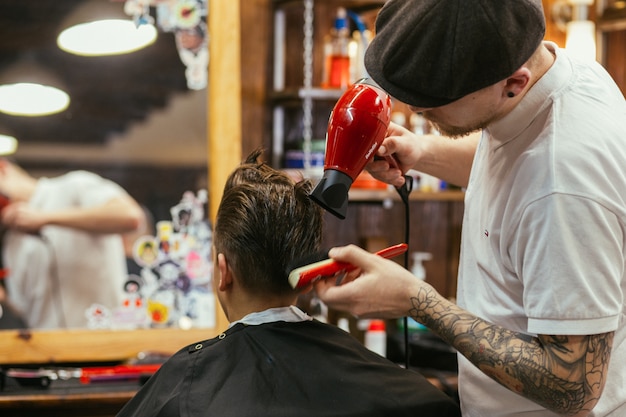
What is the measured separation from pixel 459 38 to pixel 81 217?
1963 mm

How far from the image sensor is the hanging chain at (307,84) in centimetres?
338

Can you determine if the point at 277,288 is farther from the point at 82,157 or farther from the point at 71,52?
the point at 71,52

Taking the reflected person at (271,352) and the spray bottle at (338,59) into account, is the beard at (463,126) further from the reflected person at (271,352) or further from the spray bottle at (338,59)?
the spray bottle at (338,59)

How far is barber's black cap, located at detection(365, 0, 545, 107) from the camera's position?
1389 millimetres

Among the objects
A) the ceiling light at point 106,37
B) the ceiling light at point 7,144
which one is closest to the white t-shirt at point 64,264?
the ceiling light at point 7,144

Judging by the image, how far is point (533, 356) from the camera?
1470mm

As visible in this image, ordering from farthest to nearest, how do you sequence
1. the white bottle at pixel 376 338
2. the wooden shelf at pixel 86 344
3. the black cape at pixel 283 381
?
the white bottle at pixel 376 338
the wooden shelf at pixel 86 344
the black cape at pixel 283 381

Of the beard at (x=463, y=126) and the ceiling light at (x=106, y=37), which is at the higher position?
the ceiling light at (x=106, y=37)

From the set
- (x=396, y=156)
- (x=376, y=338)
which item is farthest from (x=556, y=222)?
(x=376, y=338)

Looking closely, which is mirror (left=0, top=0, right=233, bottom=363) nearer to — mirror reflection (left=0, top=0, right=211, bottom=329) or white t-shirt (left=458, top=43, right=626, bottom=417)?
mirror reflection (left=0, top=0, right=211, bottom=329)

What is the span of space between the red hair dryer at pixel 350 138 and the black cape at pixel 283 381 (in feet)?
1.46

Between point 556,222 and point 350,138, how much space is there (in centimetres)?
50

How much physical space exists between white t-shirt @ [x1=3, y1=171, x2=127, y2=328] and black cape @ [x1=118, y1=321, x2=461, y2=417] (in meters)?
1.03

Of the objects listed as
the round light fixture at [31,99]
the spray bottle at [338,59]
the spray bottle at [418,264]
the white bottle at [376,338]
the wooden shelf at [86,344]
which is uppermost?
the spray bottle at [338,59]
